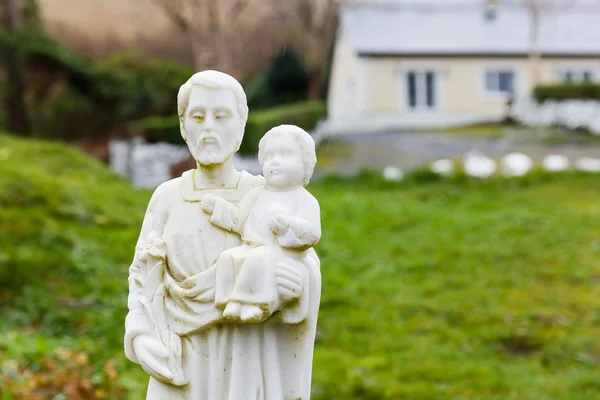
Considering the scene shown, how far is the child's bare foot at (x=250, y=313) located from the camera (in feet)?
8.10

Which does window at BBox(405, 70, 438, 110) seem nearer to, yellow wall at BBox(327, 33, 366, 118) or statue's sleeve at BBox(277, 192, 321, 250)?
yellow wall at BBox(327, 33, 366, 118)

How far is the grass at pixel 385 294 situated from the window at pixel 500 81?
13261 mm

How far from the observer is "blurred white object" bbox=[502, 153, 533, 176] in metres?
16.5

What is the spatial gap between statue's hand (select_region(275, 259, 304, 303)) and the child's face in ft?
0.91

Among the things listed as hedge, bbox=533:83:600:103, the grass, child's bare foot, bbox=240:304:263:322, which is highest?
hedge, bbox=533:83:600:103

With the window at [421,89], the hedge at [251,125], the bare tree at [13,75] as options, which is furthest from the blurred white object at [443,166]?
the bare tree at [13,75]

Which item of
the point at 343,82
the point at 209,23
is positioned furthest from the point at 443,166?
the point at 343,82

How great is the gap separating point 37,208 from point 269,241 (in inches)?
316

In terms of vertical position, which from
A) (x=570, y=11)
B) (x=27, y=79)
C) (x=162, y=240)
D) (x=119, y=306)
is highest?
(x=570, y=11)

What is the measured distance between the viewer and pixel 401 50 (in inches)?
999

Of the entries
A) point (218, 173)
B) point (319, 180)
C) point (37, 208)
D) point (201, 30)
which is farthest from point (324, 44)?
point (218, 173)

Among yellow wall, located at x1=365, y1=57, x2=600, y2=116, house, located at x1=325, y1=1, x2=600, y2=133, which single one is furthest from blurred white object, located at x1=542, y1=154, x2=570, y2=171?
yellow wall, located at x1=365, y1=57, x2=600, y2=116

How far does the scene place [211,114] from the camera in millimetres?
2604

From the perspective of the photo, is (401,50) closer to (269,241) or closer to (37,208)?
(37,208)
